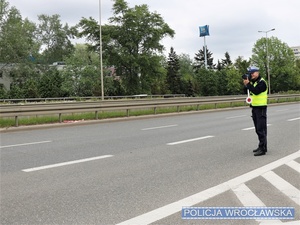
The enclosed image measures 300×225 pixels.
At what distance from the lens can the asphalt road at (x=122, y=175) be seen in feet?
13.8

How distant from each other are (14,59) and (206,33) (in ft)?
198

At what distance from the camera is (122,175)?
19.5 feet

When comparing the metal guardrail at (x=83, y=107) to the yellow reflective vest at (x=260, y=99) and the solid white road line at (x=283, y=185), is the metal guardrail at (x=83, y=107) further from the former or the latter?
the solid white road line at (x=283, y=185)

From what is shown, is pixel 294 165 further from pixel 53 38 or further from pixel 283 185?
pixel 53 38

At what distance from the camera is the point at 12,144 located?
32.6 ft

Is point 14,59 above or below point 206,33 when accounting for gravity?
A: below

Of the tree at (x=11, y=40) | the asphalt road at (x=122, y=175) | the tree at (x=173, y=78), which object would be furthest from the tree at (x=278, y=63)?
the asphalt road at (x=122, y=175)

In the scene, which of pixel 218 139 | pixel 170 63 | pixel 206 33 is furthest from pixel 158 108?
pixel 206 33

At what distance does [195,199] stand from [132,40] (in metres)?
47.6

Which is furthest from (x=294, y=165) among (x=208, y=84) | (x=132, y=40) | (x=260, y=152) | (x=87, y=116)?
(x=208, y=84)

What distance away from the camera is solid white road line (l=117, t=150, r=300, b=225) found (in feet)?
12.8

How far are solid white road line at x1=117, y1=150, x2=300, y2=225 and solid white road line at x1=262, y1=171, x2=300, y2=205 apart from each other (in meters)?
0.19

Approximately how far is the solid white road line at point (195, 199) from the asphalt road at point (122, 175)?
0.06m

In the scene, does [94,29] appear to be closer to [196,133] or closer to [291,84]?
[196,133]
